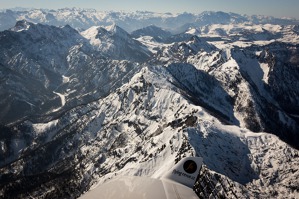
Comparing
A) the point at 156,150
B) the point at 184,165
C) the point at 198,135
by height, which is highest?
the point at 184,165

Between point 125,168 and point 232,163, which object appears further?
point 125,168

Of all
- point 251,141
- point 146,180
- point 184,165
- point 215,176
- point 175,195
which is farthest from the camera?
point 251,141

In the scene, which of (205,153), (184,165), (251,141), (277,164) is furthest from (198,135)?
(184,165)

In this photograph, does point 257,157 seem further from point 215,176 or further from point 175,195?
point 175,195

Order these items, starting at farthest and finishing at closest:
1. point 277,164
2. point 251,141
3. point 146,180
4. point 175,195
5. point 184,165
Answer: point 251,141, point 277,164, point 184,165, point 146,180, point 175,195

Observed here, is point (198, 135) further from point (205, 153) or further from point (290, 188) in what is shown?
point (290, 188)

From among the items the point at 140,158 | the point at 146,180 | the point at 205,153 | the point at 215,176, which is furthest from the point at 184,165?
the point at 140,158

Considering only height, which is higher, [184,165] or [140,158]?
[184,165]

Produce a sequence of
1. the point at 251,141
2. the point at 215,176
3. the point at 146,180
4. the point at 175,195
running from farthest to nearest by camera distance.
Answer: the point at 251,141, the point at 215,176, the point at 146,180, the point at 175,195

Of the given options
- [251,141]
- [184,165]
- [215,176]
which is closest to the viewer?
[184,165]
